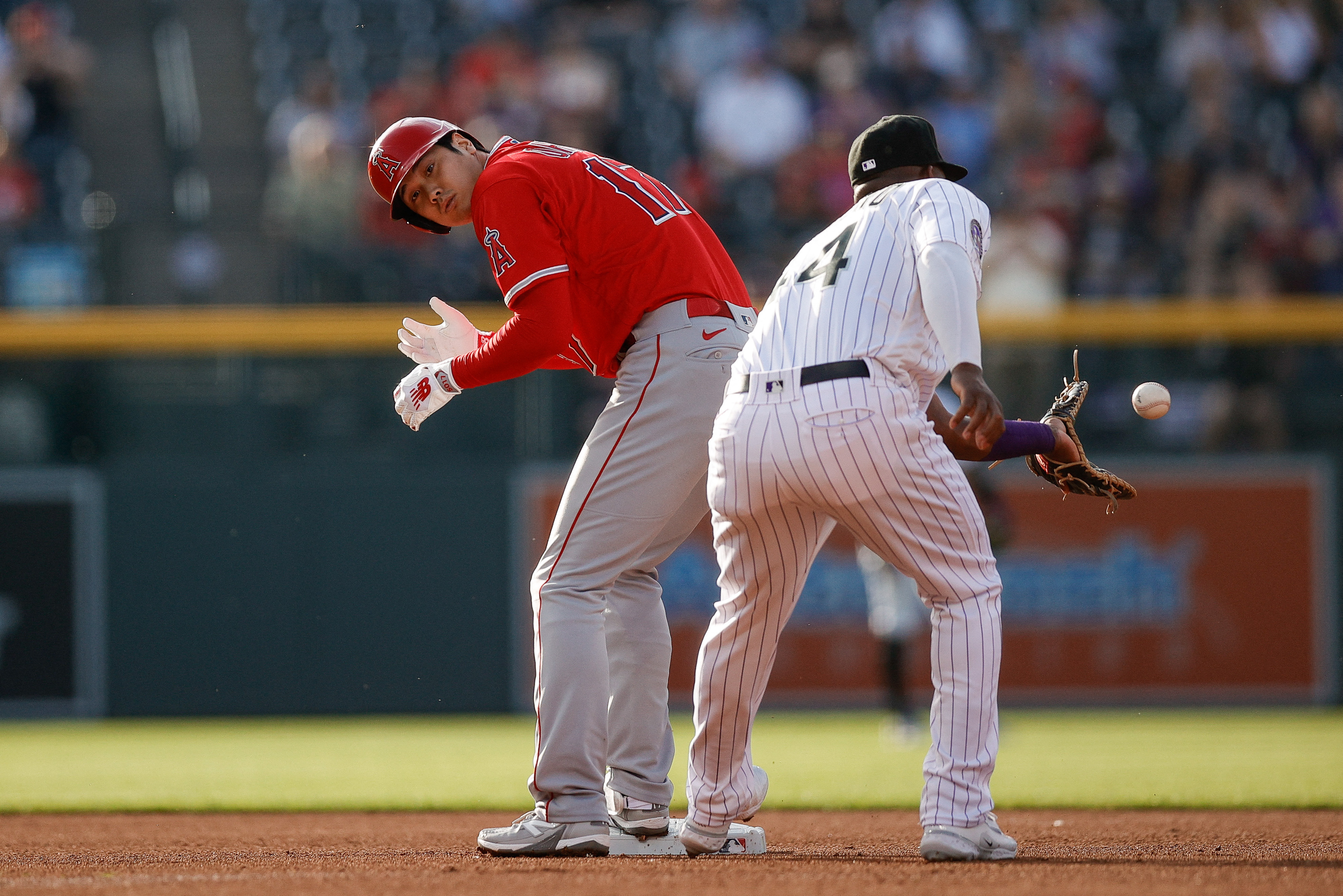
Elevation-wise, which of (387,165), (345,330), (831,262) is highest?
(387,165)

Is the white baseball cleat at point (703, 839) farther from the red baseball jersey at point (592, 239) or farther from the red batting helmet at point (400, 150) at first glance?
the red batting helmet at point (400, 150)

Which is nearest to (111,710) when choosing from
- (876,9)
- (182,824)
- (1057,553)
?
(182,824)

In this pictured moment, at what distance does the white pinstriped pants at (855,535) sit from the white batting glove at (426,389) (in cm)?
77

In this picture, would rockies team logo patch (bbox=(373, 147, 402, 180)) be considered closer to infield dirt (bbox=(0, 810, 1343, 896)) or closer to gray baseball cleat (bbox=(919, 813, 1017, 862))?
infield dirt (bbox=(0, 810, 1343, 896))

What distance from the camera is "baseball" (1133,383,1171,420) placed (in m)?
4.27

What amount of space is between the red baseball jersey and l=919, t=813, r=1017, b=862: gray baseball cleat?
4.97 ft

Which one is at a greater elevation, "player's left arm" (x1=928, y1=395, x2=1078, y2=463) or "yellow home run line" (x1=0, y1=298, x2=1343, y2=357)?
"yellow home run line" (x1=0, y1=298, x2=1343, y2=357)

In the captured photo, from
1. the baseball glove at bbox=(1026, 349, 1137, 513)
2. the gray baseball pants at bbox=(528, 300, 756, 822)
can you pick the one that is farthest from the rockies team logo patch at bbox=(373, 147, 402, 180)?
the baseball glove at bbox=(1026, 349, 1137, 513)

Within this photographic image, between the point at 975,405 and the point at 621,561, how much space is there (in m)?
1.06

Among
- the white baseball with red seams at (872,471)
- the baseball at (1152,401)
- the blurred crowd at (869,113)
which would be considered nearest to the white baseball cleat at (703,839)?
the white baseball with red seams at (872,471)

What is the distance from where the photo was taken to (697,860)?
392 cm

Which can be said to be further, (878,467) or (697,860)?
(697,860)

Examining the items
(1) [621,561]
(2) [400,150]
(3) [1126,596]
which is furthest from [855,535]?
(3) [1126,596]

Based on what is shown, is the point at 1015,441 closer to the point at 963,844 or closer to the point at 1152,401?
the point at 1152,401
